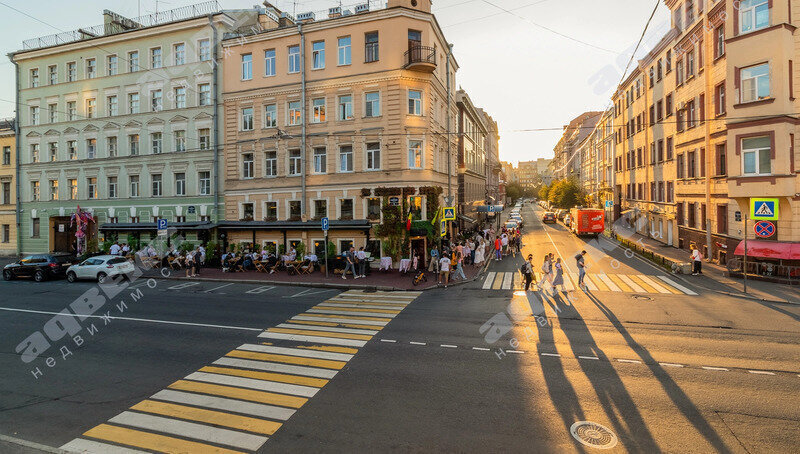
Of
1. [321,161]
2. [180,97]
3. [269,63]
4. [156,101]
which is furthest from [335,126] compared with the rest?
[156,101]

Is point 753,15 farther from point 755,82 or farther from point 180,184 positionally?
point 180,184

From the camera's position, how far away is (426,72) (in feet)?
88.4

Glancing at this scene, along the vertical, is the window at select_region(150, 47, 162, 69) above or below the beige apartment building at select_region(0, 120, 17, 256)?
above

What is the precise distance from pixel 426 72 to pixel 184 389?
910 inches

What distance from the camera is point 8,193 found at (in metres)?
39.5

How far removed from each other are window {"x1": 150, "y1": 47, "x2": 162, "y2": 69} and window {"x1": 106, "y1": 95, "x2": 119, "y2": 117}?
4.64 meters

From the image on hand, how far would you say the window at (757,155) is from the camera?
21797 millimetres

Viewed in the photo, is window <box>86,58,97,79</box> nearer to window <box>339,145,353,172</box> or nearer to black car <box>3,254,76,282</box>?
black car <box>3,254,76,282</box>

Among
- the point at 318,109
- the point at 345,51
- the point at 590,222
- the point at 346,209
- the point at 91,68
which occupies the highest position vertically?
the point at 91,68

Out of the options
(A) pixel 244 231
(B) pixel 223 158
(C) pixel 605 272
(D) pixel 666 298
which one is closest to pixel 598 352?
(D) pixel 666 298

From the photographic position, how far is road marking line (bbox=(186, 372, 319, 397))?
28.6 feet

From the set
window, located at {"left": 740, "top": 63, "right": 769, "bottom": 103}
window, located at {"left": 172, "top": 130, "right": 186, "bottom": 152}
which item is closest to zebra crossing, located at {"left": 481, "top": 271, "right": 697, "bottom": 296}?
window, located at {"left": 740, "top": 63, "right": 769, "bottom": 103}

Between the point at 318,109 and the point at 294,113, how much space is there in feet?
6.11

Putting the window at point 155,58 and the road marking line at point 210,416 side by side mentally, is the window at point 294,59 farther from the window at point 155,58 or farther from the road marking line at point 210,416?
the road marking line at point 210,416
